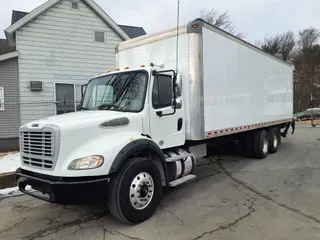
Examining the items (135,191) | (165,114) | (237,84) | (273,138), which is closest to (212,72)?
(237,84)

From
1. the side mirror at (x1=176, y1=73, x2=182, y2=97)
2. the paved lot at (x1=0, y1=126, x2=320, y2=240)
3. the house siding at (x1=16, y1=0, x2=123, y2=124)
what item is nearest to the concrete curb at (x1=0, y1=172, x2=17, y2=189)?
the paved lot at (x1=0, y1=126, x2=320, y2=240)

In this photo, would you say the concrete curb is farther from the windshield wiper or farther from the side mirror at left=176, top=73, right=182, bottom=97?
the side mirror at left=176, top=73, right=182, bottom=97

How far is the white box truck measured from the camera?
394 centimetres

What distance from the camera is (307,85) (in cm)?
3856

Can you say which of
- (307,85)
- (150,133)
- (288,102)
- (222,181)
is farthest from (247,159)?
(307,85)

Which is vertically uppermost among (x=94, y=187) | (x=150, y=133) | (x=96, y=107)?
(x=96, y=107)

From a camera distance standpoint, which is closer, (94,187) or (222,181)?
(94,187)

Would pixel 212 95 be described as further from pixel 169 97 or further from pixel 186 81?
pixel 169 97

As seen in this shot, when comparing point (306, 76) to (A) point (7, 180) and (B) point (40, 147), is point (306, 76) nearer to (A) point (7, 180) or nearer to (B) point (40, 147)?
(A) point (7, 180)

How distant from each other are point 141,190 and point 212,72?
3017 mm

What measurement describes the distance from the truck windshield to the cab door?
21 centimetres

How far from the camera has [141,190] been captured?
14.4 feet

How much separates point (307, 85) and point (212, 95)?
37696 millimetres

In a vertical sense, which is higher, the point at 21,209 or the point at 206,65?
the point at 206,65
